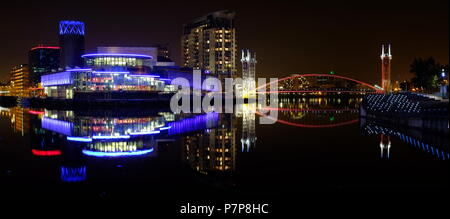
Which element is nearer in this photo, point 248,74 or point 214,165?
point 214,165

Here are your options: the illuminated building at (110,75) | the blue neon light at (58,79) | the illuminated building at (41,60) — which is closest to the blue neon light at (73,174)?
the illuminated building at (110,75)

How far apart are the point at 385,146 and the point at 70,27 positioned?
11338 centimetres

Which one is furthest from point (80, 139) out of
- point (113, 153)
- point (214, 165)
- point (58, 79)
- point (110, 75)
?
point (58, 79)

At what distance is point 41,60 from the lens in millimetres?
170500

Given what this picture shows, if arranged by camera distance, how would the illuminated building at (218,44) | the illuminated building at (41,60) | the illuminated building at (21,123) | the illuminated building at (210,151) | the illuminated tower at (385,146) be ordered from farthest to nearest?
the illuminated building at (41,60) → the illuminated building at (218,44) → the illuminated building at (21,123) → the illuminated tower at (385,146) → the illuminated building at (210,151)

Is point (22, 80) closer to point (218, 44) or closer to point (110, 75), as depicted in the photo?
point (218, 44)

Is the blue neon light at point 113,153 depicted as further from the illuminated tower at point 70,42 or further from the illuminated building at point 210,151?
the illuminated tower at point 70,42

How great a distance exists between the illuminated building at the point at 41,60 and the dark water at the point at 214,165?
154 meters

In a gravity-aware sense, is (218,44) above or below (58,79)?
above

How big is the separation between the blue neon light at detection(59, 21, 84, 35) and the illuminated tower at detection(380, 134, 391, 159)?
109 meters

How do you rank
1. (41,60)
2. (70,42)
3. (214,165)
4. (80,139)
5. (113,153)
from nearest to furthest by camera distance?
1. (214,165)
2. (113,153)
3. (80,139)
4. (70,42)
5. (41,60)

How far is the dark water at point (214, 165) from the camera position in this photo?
1203 centimetres
